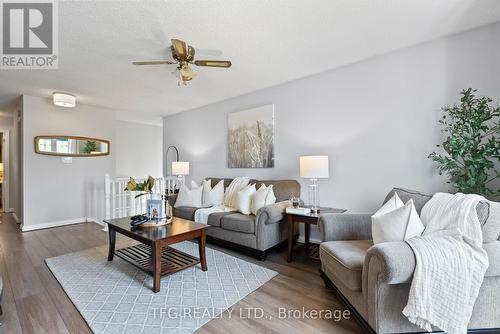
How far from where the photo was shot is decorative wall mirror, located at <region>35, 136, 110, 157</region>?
422 centimetres

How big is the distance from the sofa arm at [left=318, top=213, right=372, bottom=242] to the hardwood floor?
53cm

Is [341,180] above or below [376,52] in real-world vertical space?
below

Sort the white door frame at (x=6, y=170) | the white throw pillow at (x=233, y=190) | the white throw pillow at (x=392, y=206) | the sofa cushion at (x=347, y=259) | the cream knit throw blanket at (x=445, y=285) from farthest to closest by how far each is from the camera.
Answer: the white door frame at (x=6, y=170)
the white throw pillow at (x=233, y=190)
the white throw pillow at (x=392, y=206)
the sofa cushion at (x=347, y=259)
the cream knit throw blanket at (x=445, y=285)

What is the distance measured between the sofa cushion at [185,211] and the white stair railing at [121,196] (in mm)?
1053

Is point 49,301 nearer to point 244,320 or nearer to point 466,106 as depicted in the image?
point 244,320

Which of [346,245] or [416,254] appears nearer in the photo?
[416,254]

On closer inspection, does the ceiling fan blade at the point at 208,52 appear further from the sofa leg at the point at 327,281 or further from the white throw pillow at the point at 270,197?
the sofa leg at the point at 327,281

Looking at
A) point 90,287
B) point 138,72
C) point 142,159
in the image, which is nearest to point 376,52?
point 138,72

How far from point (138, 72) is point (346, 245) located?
10.8 feet

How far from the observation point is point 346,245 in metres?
1.92

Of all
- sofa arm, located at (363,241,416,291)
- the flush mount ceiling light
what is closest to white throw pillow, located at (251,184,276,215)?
sofa arm, located at (363,241,416,291)

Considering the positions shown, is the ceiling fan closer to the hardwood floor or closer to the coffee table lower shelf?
the coffee table lower shelf

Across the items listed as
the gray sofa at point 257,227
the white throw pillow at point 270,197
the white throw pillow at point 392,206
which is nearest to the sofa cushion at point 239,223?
the gray sofa at point 257,227

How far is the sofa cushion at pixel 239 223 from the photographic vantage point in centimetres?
280
